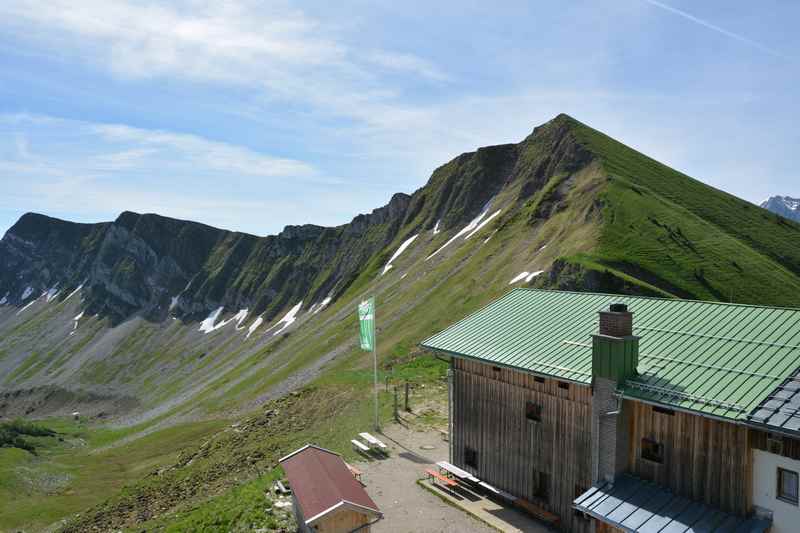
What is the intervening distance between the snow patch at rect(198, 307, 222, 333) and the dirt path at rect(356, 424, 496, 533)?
152 m

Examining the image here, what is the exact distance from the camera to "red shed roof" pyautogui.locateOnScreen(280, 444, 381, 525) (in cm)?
1761

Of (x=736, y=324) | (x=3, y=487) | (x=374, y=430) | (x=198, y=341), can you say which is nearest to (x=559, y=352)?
(x=736, y=324)

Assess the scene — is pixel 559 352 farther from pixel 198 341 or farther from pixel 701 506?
pixel 198 341

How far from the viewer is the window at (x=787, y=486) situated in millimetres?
13914

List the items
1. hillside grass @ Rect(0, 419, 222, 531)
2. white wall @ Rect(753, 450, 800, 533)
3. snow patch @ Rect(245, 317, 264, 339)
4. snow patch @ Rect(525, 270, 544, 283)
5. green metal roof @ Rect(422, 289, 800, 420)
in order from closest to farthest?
1. white wall @ Rect(753, 450, 800, 533)
2. green metal roof @ Rect(422, 289, 800, 420)
3. snow patch @ Rect(525, 270, 544, 283)
4. hillside grass @ Rect(0, 419, 222, 531)
5. snow patch @ Rect(245, 317, 264, 339)

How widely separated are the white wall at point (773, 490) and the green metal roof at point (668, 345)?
1.45 m

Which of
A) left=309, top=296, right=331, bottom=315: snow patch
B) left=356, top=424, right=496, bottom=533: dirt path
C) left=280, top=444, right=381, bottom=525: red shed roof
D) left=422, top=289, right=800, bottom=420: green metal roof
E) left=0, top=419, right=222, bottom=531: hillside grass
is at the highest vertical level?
left=422, top=289, right=800, bottom=420: green metal roof

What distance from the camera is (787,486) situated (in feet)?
46.3

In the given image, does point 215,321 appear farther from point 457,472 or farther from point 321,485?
point 321,485

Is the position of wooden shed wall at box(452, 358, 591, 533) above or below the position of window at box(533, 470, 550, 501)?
above

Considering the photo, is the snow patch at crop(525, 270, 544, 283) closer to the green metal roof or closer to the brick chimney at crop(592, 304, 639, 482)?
the green metal roof

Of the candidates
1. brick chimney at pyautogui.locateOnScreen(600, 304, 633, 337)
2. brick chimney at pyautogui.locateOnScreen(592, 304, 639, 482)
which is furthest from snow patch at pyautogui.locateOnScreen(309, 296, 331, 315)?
brick chimney at pyautogui.locateOnScreen(600, 304, 633, 337)

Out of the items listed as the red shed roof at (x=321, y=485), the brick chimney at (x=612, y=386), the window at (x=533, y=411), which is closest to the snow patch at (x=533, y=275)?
the window at (x=533, y=411)

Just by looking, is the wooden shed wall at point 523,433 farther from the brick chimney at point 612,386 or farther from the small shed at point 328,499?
the small shed at point 328,499
